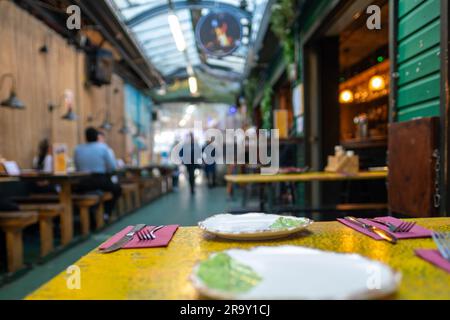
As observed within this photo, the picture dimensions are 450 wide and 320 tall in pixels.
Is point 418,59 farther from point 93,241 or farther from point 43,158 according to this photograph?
point 43,158

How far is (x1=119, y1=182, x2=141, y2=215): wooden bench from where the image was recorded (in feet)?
21.2

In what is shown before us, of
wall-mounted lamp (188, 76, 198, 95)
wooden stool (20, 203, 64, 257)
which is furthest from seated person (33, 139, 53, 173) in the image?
wall-mounted lamp (188, 76, 198, 95)

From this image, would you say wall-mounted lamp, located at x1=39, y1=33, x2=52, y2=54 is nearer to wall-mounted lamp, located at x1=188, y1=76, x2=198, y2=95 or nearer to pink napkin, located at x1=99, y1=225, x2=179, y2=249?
pink napkin, located at x1=99, y1=225, x2=179, y2=249

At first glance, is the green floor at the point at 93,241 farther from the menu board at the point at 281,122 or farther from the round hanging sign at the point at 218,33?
the round hanging sign at the point at 218,33

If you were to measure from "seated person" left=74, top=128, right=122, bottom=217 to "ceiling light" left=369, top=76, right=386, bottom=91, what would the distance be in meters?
4.94

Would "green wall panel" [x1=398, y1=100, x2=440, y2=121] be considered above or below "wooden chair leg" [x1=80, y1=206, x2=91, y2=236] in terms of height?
above

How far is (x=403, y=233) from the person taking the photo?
0.93 m

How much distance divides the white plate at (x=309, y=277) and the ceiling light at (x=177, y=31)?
21.7 ft

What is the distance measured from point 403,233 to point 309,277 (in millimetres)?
468

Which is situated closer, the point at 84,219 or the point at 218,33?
the point at 218,33

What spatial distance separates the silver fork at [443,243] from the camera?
0.72m

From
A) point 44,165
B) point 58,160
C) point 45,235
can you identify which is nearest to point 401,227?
point 45,235

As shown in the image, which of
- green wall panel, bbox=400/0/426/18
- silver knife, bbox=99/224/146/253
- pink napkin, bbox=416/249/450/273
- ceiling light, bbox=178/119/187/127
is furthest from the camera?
ceiling light, bbox=178/119/187/127
